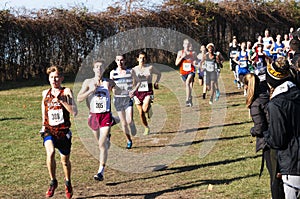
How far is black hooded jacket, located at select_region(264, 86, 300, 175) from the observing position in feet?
17.2

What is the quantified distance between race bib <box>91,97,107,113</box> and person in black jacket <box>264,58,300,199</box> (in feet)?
13.2

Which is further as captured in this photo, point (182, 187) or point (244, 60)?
point (244, 60)

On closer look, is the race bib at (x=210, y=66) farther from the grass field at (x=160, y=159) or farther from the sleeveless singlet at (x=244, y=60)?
the sleeveless singlet at (x=244, y=60)

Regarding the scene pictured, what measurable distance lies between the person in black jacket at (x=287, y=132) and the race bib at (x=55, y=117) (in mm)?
3222

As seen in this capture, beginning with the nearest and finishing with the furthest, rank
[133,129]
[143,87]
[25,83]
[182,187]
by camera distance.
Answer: [182,187] → [133,129] → [143,87] → [25,83]

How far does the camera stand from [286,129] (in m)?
5.26

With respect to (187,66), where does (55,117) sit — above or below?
below

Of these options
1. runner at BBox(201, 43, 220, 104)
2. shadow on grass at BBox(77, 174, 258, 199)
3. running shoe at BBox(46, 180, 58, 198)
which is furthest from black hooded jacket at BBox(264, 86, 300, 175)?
runner at BBox(201, 43, 220, 104)

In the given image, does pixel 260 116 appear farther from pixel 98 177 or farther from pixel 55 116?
pixel 98 177

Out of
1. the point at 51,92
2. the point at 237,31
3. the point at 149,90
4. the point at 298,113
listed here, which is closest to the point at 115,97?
the point at 149,90

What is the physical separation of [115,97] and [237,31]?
24.4m

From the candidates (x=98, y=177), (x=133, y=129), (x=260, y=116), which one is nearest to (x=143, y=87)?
(x=133, y=129)

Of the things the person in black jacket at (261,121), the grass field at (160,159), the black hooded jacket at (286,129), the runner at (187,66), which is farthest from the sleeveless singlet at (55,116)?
the runner at (187,66)

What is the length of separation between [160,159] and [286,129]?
547 cm
